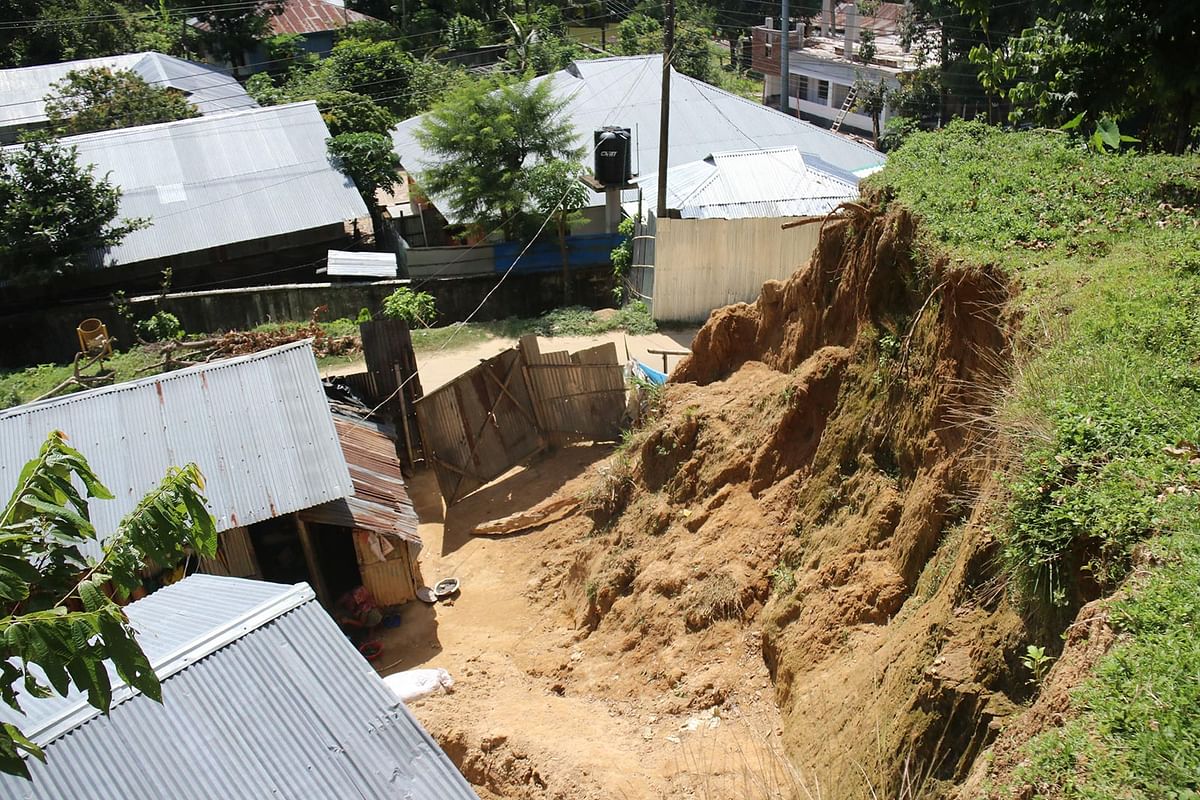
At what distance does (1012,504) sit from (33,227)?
23412mm

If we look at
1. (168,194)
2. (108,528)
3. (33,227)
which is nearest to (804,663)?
(108,528)

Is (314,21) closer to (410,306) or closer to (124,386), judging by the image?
(410,306)

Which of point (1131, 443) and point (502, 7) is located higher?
point (502, 7)

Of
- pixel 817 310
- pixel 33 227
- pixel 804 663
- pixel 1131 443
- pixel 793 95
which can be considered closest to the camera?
pixel 1131 443

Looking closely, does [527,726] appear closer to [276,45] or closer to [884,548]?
[884,548]

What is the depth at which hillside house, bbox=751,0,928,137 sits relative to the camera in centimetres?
3909

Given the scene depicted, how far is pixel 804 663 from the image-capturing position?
7.52 metres

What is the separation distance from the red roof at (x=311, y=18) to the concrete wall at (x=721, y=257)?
3604cm

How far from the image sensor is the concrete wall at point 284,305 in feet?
74.1

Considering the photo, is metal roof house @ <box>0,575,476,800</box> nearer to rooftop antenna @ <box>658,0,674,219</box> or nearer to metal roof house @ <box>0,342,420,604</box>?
metal roof house @ <box>0,342,420,604</box>

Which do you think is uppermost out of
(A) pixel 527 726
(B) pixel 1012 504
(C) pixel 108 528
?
(B) pixel 1012 504

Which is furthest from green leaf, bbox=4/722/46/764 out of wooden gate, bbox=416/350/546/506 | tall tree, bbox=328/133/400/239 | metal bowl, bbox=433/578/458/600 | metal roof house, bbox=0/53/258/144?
metal roof house, bbox=0/53/258/144

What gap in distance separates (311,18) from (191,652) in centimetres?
5153

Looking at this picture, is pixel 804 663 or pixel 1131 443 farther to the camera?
pixel 804 663
